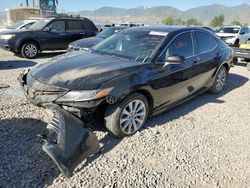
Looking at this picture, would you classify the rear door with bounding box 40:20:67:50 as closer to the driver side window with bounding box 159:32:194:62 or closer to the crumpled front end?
the driver side window with bounding box 159:32:194:62

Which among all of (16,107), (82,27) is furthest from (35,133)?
(82,27)

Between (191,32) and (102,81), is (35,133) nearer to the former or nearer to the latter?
(102,81)

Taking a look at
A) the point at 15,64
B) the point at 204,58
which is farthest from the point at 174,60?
the point at 15,64

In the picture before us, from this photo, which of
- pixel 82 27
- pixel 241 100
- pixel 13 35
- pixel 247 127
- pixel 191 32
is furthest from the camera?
pixel 82 27

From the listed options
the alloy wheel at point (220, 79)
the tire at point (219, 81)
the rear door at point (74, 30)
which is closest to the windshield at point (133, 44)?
the tire at point (219, 81)

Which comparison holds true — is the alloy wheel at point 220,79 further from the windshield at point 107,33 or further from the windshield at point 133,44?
the windshield at point 107,33

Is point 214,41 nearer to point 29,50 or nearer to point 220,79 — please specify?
point 220,79

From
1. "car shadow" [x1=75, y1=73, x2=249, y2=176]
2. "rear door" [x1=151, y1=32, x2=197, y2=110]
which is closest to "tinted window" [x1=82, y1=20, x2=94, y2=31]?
"car shadow" [x1=75, y1=73, x2=249, y2=176]

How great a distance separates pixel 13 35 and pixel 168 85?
798cm

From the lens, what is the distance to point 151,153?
370cm

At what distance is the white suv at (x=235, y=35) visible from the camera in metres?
17.3

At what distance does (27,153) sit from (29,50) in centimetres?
793

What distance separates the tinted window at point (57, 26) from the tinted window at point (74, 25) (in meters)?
0.32

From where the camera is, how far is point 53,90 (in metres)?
3.56
